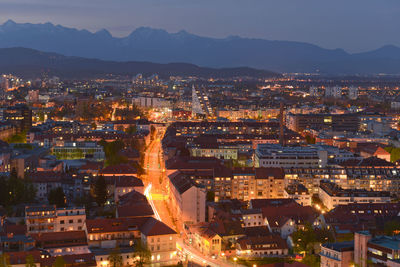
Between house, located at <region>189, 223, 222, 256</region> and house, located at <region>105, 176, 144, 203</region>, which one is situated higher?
house, located at <region>105, 176, 144, 203</region>

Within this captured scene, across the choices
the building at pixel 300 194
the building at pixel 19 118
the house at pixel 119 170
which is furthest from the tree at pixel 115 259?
the building at pixel 19 118

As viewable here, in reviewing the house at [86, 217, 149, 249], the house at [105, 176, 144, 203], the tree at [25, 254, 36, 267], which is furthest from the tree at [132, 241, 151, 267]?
the house at [105, 176, 144, 203]

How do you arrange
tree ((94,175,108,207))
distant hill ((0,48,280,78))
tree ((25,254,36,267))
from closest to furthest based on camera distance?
tree ((25,254,36,267)) → tree ((94,175,108,207)) → distant hill ((0,48,280,78))

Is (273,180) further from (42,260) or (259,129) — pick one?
(259,129)

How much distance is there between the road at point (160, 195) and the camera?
993 cm

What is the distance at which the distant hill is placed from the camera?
81750 mm

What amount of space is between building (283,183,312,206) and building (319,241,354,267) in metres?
4.06

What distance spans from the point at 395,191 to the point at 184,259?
6780 millimetres

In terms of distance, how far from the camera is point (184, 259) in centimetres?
994

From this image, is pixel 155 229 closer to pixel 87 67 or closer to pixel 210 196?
pixel 210 196

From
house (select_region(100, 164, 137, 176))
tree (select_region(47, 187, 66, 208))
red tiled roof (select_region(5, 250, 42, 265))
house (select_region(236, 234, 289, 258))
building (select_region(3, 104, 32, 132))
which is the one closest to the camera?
red tiled roof (select_region(5, 250, 42, 265))

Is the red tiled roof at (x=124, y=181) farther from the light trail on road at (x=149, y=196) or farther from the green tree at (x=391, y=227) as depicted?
the green tree at (x=391, y=227)

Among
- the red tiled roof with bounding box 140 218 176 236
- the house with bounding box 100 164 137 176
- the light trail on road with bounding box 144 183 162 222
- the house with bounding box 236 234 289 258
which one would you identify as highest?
the house with bounding box 100 164 137 176

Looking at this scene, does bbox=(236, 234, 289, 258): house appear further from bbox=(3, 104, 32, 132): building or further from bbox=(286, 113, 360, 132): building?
bbox=(286, 113, 360, 132): building
